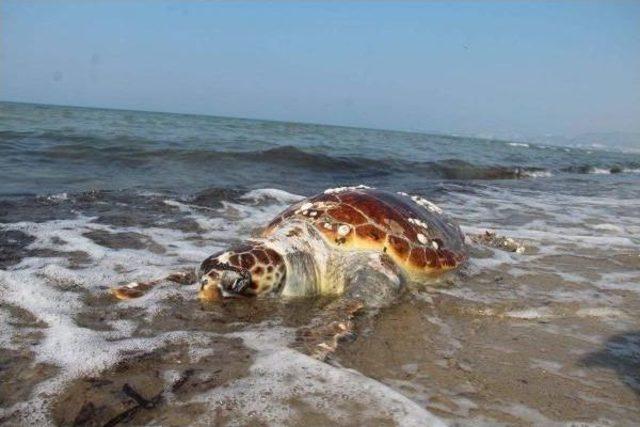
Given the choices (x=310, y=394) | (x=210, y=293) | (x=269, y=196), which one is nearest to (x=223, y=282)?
(x=210, y=293)

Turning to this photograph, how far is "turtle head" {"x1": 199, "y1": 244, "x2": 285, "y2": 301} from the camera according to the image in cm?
310

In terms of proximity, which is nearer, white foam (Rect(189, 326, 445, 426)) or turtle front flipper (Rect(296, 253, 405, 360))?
white foam (Rect(189, 326, 445, 426))

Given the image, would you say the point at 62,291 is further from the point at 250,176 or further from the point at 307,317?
the point at 250,176

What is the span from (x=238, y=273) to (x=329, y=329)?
72 centimetres

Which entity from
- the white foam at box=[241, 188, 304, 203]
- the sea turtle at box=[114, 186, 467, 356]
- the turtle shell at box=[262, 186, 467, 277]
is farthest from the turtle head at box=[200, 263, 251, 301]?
the white foam at box=[241, 188, 304, 203]

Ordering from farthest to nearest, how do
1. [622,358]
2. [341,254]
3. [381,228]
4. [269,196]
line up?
[269,196], [381,228], [341,254], [622,358]

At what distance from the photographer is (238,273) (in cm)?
312

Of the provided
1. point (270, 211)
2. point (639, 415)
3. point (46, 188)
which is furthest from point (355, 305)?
point (46, 188)

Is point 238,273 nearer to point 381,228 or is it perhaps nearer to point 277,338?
A: point 277,338

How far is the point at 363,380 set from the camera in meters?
2.20

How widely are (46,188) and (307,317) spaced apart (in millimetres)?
5723

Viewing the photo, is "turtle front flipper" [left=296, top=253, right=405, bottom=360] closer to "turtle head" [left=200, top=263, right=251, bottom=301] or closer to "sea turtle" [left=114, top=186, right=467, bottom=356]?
"sea turtle" [left=114, top=186, right=467, bottom=356]

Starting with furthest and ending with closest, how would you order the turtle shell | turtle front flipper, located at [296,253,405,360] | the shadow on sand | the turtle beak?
the turtle shell, the turtle beak, turtle front flipper, located at [296,253,405,360], the shadow on sand

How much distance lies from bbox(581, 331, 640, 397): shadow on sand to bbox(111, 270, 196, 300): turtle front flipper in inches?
96.0
